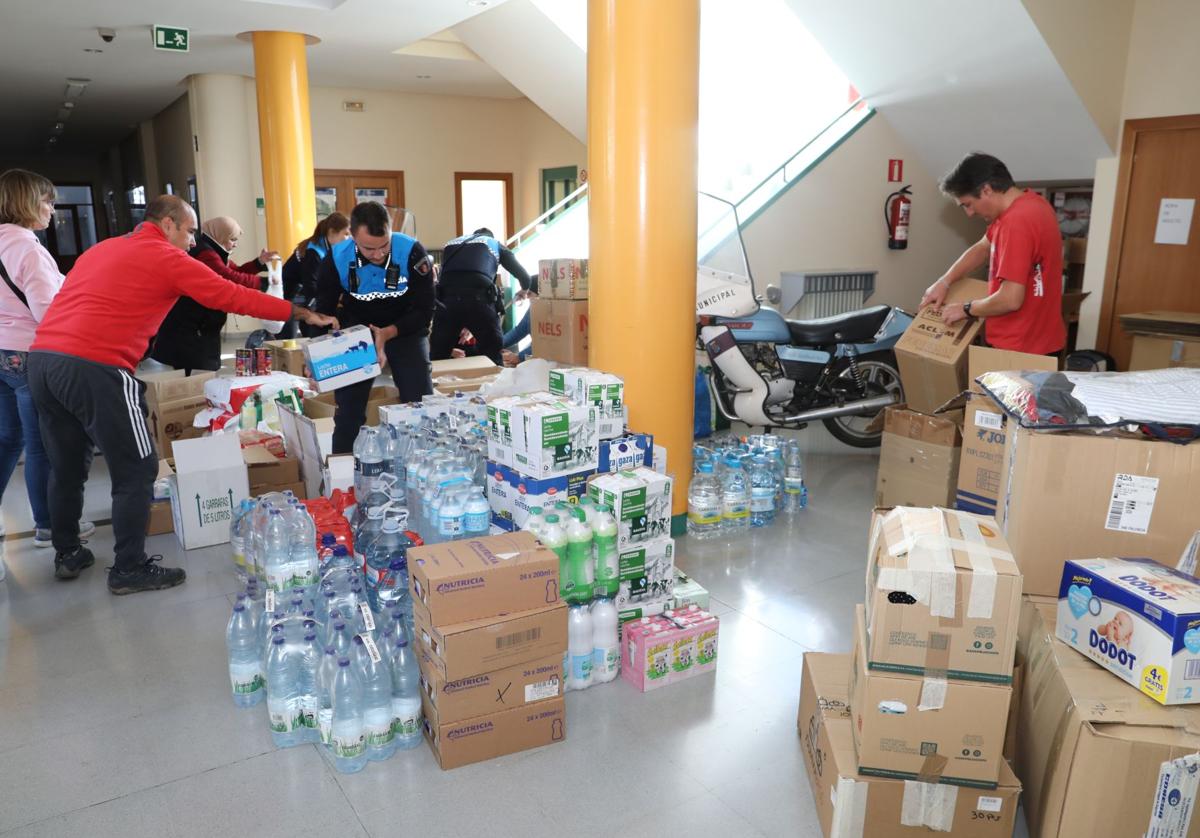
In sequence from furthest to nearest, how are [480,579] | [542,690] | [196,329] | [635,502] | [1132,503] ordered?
[196,329], [635,502], [542,690], [480,579], [1132,503]

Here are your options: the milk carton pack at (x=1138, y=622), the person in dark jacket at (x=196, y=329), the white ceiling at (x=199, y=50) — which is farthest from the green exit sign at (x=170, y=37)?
the milk carton pack at (x=1138, y=622)

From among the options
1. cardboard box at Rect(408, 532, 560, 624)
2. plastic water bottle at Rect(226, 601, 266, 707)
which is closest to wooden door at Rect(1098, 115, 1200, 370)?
cardboard box at Rect(408, 532, 560, 624)

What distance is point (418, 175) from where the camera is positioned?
475 inches

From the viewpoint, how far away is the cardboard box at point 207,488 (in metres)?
3.82

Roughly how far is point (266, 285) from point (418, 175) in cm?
614

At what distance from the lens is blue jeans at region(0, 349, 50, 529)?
3.55m

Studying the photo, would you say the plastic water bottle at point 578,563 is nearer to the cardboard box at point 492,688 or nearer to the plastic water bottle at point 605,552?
the plastic water bottle at point 605,552

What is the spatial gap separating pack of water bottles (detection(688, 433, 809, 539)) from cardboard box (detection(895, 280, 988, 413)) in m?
0.73

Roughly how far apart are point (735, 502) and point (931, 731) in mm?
2271

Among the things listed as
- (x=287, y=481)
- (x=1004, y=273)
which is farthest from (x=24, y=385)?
(x=1004, y=273)

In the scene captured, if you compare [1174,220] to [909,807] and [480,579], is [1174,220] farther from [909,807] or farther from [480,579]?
[480,579]

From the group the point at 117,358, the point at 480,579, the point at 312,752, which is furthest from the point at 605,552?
the point at 117,358

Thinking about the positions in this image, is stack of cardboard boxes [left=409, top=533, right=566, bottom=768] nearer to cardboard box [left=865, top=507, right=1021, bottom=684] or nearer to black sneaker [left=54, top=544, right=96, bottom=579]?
cardboard box [left=865, top=507, right=1021, bottom=684]

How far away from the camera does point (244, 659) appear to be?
8.53ft
